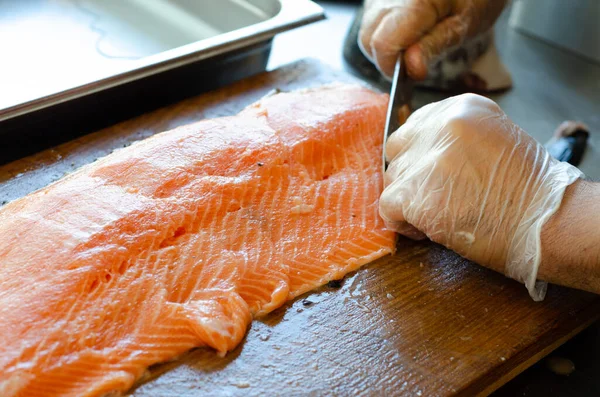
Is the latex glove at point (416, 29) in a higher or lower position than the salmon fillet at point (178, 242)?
higher

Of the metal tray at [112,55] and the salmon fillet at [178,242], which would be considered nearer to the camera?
the salmon fillet at [178,242]

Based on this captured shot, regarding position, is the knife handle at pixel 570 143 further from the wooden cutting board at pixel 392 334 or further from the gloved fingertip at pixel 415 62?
the wooden cutting board at pixel 392 334

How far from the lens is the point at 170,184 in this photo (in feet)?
6.19

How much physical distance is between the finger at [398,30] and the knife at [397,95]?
0.18ft

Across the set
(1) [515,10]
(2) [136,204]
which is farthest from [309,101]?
(1) [515,10]

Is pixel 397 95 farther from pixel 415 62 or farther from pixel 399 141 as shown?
pixel 399 141

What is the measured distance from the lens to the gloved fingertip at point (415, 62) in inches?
101

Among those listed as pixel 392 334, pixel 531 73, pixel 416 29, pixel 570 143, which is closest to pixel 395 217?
pixel 392 334

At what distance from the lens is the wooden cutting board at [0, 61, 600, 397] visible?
1.61 metres

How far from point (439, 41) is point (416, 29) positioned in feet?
0.48

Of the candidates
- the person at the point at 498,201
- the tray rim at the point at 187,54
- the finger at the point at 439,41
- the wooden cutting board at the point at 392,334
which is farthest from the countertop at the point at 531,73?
the wooden cutting board at the point at 392,334

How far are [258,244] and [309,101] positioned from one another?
0.79 metres

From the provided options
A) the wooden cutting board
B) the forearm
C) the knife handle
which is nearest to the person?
the forearm

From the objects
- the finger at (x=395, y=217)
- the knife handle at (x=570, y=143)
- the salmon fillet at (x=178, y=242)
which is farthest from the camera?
the knife handle at (x=570, y=143)
